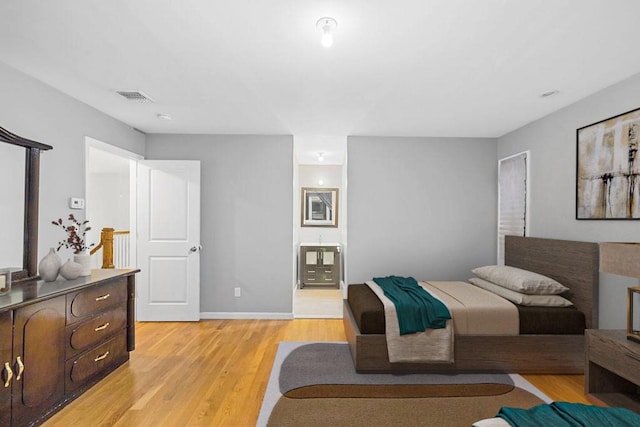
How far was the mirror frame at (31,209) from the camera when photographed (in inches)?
103

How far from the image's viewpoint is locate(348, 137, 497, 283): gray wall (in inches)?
182

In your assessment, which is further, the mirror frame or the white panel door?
the white panel door

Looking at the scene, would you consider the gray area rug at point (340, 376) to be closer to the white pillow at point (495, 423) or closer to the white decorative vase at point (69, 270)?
the white pillow at point (495, 423)

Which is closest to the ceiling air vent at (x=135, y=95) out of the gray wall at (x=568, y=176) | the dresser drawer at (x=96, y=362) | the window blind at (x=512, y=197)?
the dresser drawer at (x=96, y=362)

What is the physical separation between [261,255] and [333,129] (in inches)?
75.4

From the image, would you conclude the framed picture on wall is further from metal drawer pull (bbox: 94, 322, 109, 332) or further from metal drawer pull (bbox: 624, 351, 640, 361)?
metal drawer pull (bbox: 94, 322, 109, 332)

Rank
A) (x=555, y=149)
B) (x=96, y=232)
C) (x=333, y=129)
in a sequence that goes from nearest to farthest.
A: (x=555, y=149)
(x=333, y=129)
(x=96, y=232)

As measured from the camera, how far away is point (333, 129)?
4.27 metres

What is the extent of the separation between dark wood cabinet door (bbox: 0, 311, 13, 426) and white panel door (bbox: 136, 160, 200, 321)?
2.46 meters

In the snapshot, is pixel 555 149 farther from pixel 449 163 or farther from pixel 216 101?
pixel 216 101

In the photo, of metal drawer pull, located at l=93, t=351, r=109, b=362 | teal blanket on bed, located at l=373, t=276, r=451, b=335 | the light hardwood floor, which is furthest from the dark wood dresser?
teal blanket on bed, located at l=373, t=276, r=451, b=335

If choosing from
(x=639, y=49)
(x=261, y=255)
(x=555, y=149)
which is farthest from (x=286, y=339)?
(x=639, y=49)

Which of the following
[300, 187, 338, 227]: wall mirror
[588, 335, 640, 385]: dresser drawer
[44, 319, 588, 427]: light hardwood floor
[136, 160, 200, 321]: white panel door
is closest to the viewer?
[588, 335, 640, 385]: dresser drawer

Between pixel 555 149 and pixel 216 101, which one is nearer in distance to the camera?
pixel 216 101
